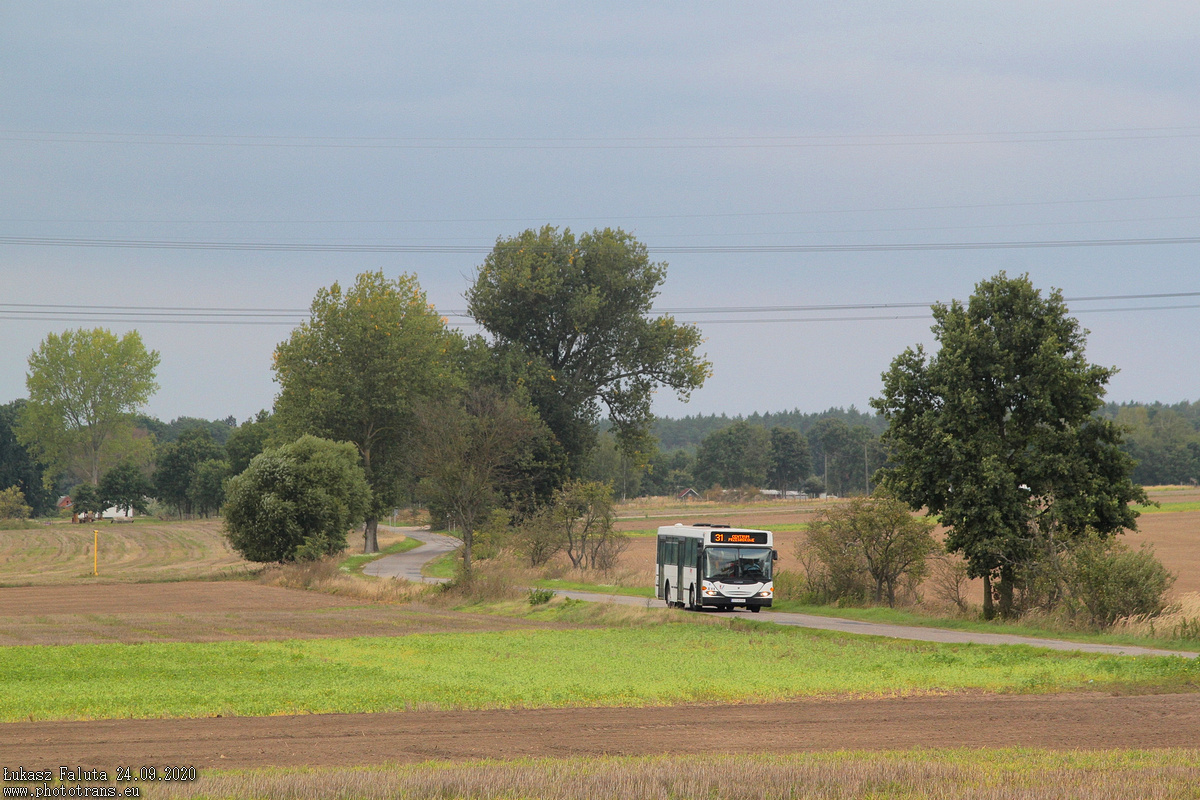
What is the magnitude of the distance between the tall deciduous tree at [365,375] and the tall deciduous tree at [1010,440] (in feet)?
151

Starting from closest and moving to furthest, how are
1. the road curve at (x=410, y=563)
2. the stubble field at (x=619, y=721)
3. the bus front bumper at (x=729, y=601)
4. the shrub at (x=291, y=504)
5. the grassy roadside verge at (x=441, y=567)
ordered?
the stubble field at (x=619, y=721), the bus front bumper at (x=729, y=601), the road curve at (x=410, y=563), the grassy roadside verge at (x=441, y=567), the shrub at (x=291, y=504)

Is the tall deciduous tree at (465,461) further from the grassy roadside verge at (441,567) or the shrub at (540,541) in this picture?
the grassy roadside verge at (441,567)

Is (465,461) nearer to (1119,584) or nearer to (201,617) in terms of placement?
(201,617)

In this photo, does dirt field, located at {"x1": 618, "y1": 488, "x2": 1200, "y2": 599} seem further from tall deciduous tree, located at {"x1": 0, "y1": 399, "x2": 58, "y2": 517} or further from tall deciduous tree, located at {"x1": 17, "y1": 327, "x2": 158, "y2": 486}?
tall deciduous tree, located at {"x1": 0, "y1": 399, "x2": 58, "y2": 517}

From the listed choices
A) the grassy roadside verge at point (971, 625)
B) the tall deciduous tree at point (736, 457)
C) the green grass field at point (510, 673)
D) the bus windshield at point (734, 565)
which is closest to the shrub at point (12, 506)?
the green grass field at point (510, 673)

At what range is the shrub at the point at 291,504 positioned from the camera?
190ft

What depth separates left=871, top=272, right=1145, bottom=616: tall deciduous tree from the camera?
29.6 meters

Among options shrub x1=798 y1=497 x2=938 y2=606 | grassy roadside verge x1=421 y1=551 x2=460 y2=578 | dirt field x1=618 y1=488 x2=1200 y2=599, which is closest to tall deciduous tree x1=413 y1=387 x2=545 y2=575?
Answer: grassy roadside verge x1=421 y1=551 x2=460 y2=578

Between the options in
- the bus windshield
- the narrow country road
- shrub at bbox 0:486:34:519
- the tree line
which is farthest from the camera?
shrub at bbox 0:486:34:519

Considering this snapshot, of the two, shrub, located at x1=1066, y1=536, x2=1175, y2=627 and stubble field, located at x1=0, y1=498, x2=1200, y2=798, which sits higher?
shrub, located at x1=1066, y1=536, x2=1175, y2=627

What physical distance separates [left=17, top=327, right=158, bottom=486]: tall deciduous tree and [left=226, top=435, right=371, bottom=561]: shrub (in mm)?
78229

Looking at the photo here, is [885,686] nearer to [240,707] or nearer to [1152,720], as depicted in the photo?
[1152,720]

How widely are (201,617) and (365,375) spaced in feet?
125

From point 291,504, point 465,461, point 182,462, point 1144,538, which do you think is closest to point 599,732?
point 465,461
